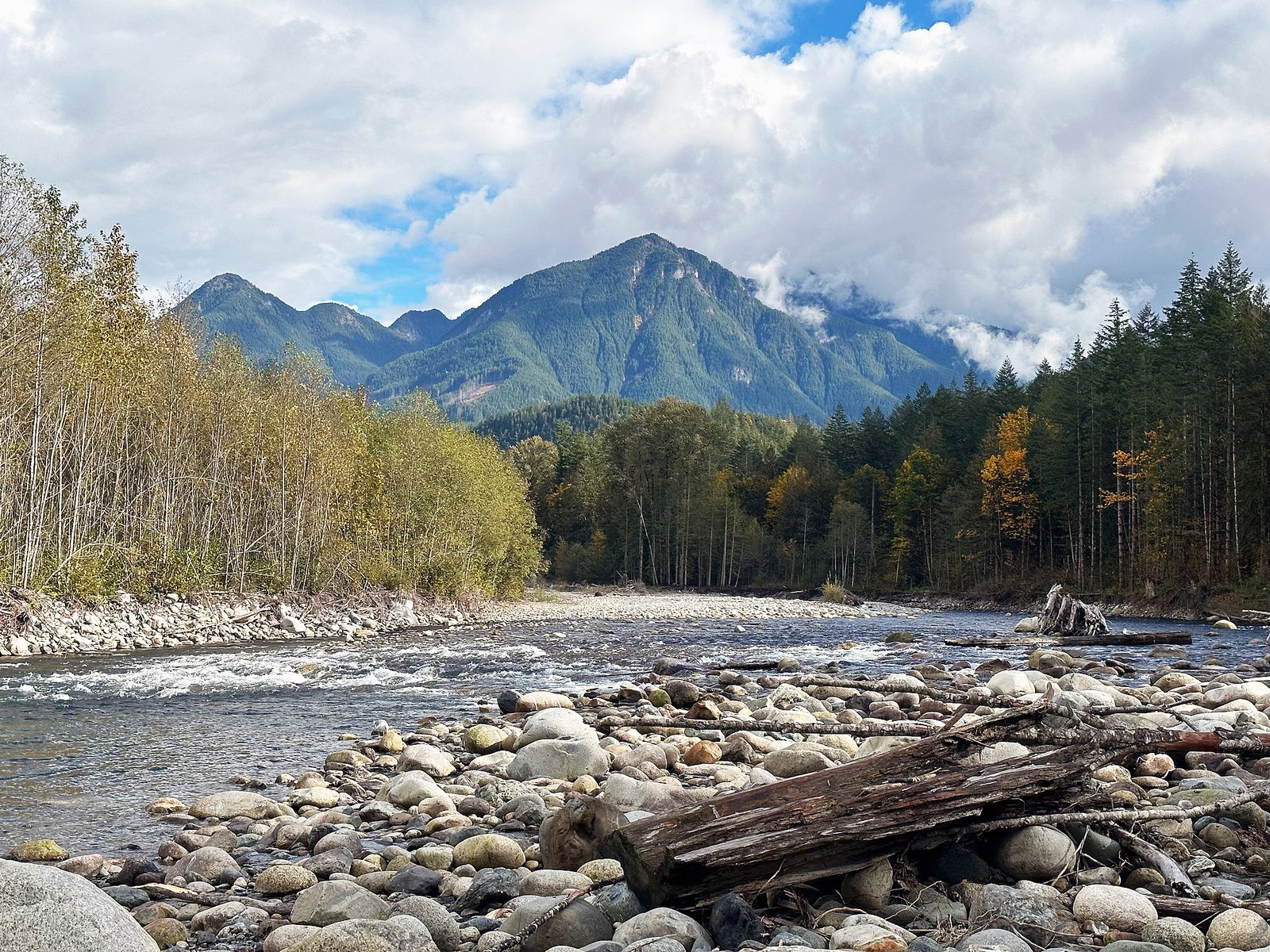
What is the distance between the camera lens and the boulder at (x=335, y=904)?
5.07m

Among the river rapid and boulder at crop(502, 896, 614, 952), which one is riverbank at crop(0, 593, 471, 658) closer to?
the river rapid

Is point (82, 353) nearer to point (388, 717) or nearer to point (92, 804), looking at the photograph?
point (388, 717)

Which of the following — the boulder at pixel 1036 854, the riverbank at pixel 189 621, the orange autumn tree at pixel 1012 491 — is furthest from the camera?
the orange autumn tree at pixel 1012 491

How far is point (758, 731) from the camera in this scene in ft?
35.3

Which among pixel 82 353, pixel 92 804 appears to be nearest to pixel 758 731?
pixel 92 804

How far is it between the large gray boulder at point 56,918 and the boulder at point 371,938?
2.55 feet

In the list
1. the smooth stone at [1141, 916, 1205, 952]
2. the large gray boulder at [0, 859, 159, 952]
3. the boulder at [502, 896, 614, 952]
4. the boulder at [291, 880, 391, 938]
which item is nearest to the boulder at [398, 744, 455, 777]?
the boulder at [291, 880, 391, 938]

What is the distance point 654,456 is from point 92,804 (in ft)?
230

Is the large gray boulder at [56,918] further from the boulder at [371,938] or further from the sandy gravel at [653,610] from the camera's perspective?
the sandy gravel at [653,610]

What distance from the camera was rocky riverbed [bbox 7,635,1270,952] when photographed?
4332 mm

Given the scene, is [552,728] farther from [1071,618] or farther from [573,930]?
[1071,618]

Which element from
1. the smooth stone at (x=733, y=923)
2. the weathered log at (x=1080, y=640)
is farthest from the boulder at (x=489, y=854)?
the weathered log at (x=1080, y=640)

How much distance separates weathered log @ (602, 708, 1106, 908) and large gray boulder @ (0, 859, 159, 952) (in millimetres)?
2468

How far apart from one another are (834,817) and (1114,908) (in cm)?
142
